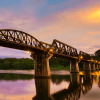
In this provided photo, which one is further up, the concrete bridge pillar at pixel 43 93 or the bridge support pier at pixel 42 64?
the bridge support pier at pixel 42 64

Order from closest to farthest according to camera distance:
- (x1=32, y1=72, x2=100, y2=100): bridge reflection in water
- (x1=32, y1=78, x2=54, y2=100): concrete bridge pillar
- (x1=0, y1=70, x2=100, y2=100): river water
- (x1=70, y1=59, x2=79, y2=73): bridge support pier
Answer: (x1=32, y1=78, x2=54, y2=100): concrete bridge pillar < (x1=32, y1=72, x2=100, y2=100): bridge reflection in water < (x1=0, y1=70, x2=100, y2=100): river water < (x1=70, y1=59, x2=79, y2=73): bridge support pier

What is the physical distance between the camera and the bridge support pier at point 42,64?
43.5 m

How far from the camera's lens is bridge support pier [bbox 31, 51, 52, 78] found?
43.5 metres

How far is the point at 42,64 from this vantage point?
44.1 meters

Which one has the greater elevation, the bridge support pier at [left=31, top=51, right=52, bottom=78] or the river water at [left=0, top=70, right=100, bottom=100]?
the bridge support pier at [left=31, top=51, right=52, bottom=78]

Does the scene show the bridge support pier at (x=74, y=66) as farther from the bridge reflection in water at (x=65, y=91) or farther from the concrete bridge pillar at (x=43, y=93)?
the concrete bridge pillar at (x=43, y=93)

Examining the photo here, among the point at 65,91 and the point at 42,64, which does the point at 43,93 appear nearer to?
the point at 65,91

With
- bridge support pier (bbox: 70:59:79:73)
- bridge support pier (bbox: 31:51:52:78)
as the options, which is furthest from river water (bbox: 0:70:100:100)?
bridge support pier (bbox: 70:59:79:73)

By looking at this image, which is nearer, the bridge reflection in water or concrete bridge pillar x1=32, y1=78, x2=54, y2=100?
concrete bridge pillar x1=32, y1=78, x2=54, y2=100

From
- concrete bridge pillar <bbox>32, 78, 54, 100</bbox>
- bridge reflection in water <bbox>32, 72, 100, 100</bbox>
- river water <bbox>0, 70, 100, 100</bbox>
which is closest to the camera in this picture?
concrete bridge pillar <bbox>32, 78, 54, 100</bbox>

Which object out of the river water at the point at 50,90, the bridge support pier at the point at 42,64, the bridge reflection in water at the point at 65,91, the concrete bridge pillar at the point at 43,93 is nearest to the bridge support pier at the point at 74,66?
the bridge support pier at the point at 42,64

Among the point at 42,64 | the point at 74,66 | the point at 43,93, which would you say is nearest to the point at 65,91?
the point at 43,93

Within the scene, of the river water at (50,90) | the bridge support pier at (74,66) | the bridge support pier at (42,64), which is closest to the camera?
the river water at (50,90)

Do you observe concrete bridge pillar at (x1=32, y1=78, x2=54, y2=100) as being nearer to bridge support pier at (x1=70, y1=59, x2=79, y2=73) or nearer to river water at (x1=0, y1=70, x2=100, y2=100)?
river water at (x1=0, y1=70, x2=100, y2=100)
